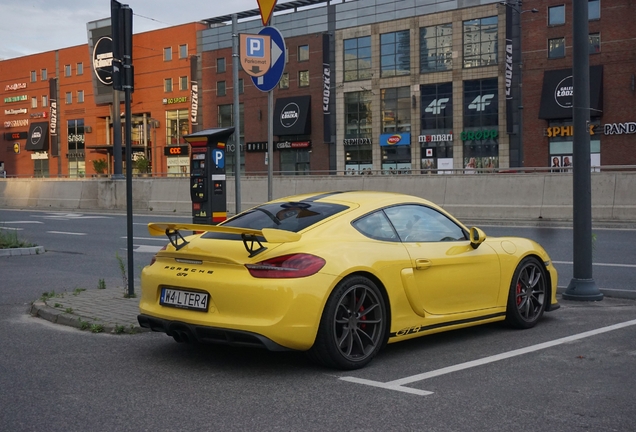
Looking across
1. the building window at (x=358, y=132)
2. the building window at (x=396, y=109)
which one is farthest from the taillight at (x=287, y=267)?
the building window at (x=358, y=132)

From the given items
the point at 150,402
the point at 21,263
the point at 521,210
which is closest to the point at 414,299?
the point at 150,402

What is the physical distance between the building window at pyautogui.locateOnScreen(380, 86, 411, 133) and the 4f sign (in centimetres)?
4954

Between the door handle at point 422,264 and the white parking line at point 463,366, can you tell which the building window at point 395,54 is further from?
the door handle at point 422,264

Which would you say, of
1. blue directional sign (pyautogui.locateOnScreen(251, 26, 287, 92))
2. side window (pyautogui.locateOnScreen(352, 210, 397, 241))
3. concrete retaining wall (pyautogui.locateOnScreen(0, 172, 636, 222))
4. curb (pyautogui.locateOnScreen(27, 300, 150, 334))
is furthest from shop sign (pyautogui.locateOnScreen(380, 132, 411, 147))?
side window (pyautogui.locateOnScreen(352, 210, 397, 241))

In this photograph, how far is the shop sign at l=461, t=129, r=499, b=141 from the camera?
176 ft

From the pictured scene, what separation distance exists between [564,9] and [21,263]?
44172 mm

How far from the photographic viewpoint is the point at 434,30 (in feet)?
185

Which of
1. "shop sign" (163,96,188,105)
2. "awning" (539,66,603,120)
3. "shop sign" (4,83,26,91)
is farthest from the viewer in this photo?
"shop sign" (4,83,26,91)

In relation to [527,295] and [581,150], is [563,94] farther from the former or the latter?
[527,295]

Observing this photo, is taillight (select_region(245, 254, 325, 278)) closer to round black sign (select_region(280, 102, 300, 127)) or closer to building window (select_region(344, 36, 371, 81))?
building window (select_region(344, 36, 371, 81))

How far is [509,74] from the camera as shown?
51406 mm

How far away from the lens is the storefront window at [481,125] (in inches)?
2117

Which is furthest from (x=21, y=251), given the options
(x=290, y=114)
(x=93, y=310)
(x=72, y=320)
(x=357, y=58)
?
(x=290, y=114)

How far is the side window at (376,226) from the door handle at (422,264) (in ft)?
0.87
